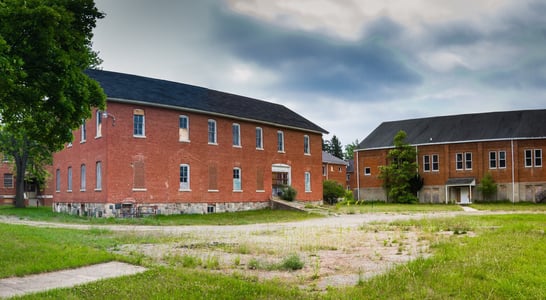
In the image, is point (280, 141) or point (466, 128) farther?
point (466, 128)

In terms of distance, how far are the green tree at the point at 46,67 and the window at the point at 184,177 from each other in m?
16.0

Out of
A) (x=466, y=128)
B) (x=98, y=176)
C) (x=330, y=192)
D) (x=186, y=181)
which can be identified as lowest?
(x=330, y=192)

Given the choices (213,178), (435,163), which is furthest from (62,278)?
(435,163)

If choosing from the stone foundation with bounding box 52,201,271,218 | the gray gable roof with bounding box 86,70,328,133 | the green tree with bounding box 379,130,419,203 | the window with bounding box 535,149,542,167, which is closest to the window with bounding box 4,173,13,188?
the stone foundation with bounding box 52,201,271,218

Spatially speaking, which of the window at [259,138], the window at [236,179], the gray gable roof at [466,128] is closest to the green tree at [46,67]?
the window at [236,179]

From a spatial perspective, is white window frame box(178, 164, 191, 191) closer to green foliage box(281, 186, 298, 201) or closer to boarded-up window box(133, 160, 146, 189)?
boarded-up window box(133, 160, 146, 189)

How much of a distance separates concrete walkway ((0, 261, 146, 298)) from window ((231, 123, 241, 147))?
Answer: 87.3 feet

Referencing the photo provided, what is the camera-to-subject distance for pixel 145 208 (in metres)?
30.2

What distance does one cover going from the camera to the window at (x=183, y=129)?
32469 millimetres

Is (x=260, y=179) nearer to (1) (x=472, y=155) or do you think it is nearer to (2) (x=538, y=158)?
(1) (x=472, y=155)

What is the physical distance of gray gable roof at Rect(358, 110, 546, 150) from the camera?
169 ft

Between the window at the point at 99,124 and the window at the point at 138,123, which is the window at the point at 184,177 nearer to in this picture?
the window at the point at 138,123

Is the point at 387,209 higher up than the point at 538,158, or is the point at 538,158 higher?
the point at 538,158

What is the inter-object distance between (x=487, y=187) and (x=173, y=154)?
3374 centimetres
